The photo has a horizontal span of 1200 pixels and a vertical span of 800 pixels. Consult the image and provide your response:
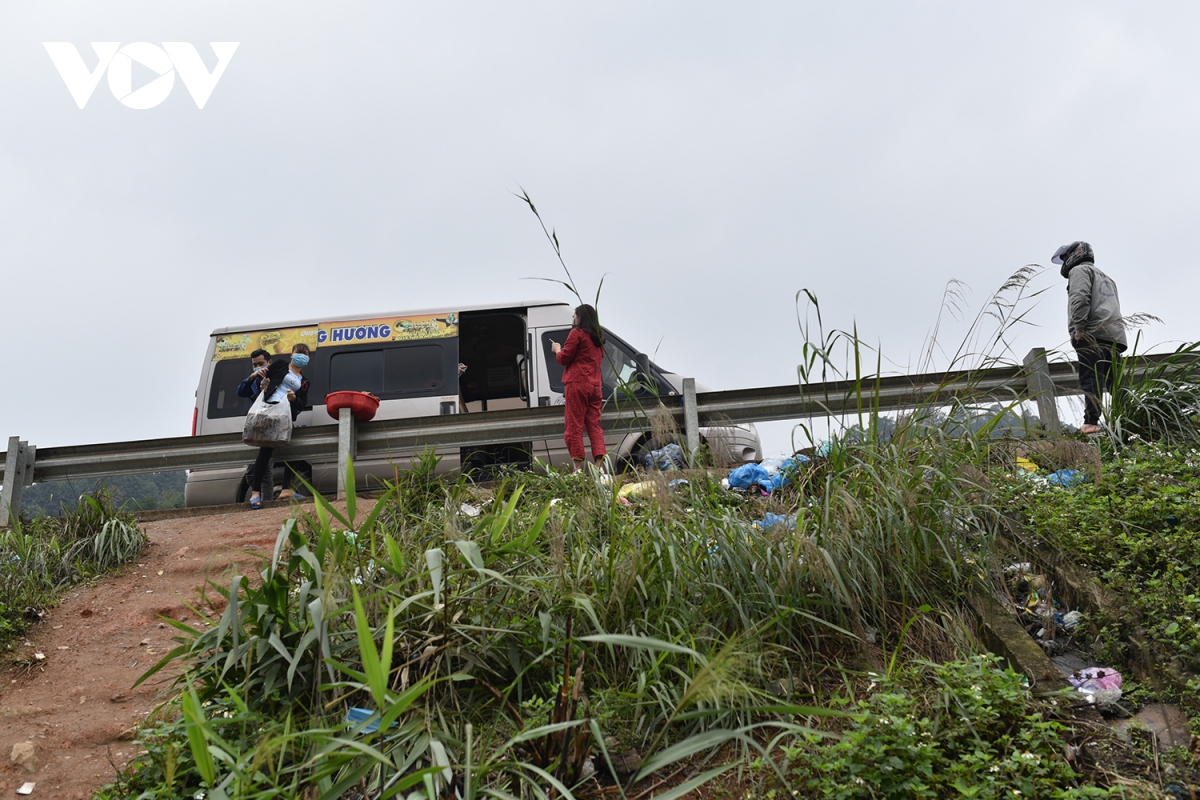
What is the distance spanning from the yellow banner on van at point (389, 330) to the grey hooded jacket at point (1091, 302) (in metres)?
6.65

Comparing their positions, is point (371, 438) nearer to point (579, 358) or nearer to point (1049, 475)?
point (579, 358)

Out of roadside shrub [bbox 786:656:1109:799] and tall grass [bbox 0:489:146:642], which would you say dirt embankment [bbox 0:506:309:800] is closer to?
tall grass [bbox 0:489:146:642]

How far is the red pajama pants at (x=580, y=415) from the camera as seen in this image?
293 inches

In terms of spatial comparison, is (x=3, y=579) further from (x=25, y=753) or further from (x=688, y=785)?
(x=688, y=785)

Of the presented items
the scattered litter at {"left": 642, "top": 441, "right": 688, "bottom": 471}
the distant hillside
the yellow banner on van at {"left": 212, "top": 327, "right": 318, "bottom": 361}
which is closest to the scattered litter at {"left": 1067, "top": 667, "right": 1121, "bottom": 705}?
the scattered litter at {"left": 642, "top": 441, "right": 688, "bottom": 471}

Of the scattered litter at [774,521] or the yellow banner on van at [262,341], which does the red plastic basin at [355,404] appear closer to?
the yellow banner on van at [262,341]

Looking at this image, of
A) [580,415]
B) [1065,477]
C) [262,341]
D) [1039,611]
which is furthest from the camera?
[262,341]

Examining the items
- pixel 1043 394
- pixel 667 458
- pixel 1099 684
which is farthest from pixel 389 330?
pixel 1099 684

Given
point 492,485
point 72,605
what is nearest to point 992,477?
point 492,485

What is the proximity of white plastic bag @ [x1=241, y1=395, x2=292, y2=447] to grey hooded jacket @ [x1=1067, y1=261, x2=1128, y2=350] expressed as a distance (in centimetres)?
692

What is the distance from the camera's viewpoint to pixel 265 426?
8.13 m

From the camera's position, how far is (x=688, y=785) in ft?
8.11

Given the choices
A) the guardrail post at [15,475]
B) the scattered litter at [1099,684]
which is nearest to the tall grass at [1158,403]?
the scattered litter at [1099,684]

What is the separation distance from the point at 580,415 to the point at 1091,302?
4.39 meters
